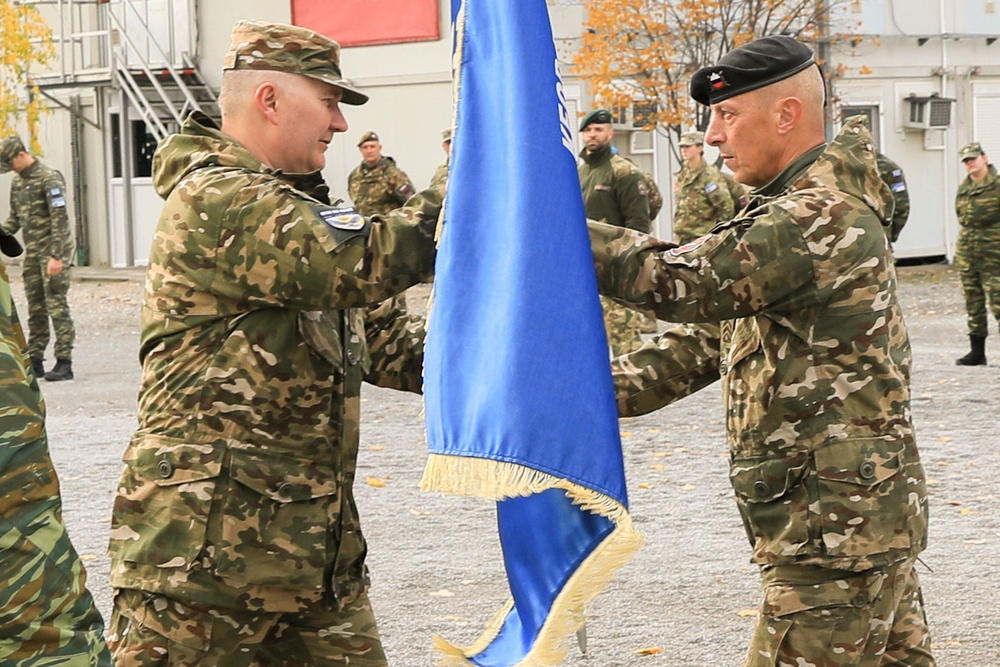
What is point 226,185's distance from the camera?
12.7 feet

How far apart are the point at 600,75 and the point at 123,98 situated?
33.9ft

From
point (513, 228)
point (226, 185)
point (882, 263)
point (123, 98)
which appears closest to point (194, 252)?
point (226, 185)

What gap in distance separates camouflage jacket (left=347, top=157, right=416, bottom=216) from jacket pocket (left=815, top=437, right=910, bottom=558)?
48.9ft

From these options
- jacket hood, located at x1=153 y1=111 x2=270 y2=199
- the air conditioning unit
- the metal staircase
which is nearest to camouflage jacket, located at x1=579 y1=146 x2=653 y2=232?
jacket hood, located at x1=153 y1=111 x2=270 y2=199

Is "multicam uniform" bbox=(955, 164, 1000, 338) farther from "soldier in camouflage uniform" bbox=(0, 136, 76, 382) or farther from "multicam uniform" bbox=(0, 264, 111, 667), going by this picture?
"multicam uniform" bbox=(0, 264, 111, 667)

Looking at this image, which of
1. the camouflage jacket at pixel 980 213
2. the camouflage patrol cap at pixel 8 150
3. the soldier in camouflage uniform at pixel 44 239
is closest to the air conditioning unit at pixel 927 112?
the camouflage jacket at pixel 980 213

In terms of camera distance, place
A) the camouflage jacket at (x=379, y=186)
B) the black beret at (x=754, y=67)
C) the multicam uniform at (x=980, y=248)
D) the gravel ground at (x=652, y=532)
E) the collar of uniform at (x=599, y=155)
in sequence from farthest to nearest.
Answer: the camouflage jacket at (x=379, y=186), the multicam uniform at (x=980, y=248), the collar of uniform at (x=599, y=155), the gravel ground at (x=652, y=532), the black beret at (x=754, y=67)

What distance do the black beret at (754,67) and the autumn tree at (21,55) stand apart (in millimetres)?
27617

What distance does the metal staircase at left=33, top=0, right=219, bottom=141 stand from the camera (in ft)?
99.6

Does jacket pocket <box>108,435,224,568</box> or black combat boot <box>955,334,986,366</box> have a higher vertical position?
jacket pocket <box>108,435,224,568</box>

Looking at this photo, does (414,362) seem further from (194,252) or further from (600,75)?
(600,75)

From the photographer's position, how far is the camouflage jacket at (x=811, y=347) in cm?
398

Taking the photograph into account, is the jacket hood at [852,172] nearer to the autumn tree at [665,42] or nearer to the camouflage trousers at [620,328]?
the camouflage trousers at [620,328]

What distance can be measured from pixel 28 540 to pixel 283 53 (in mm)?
1841
